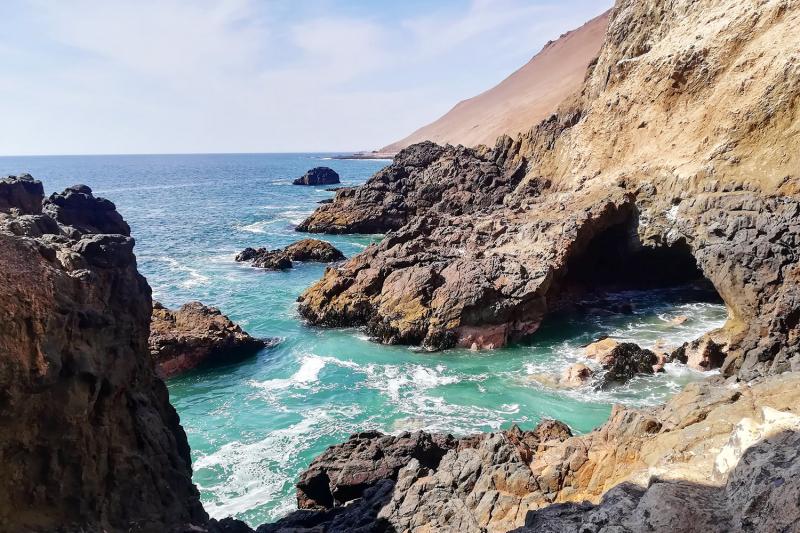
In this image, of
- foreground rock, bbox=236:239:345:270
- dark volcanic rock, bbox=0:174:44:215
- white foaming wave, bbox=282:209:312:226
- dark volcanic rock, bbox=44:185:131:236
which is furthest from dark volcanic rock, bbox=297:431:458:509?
white foaming wave, bbox=282:209:312:226

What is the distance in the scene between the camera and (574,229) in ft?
77.4

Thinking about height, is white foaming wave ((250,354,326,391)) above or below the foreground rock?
below

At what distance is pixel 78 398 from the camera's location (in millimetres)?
7414

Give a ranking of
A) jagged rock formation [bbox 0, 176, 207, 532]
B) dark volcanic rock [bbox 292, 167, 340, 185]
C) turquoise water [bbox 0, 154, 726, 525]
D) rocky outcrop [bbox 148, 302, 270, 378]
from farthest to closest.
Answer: dark volcanic rock [bbox 292, 167, 340, 185], rocky outcrop [bbox 148, 302, 270, 378], turquoise water [bbox 0, 154, 726, 525], jagged rock formation [bbox 0, 176, 207, 532]

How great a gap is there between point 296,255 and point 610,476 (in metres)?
31.5

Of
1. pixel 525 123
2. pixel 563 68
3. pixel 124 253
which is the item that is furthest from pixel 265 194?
pixel 563 68

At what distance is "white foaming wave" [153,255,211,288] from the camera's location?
32.9 meters

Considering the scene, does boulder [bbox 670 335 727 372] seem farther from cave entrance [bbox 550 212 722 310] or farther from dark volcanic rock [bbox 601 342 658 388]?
cave entrance [bbox 550 212 722 310]

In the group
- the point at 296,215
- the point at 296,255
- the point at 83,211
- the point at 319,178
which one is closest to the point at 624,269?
the point at 296,255

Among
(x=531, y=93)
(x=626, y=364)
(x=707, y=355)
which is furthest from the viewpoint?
(x=531, y=93)

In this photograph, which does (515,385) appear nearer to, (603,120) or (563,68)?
(603,120)

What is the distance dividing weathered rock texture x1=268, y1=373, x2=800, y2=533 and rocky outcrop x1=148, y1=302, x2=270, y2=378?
1004 centimetres

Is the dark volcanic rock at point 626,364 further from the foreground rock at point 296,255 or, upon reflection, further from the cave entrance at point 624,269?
the foreground rock at point 296,255

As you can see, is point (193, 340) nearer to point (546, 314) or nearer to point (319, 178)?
point (546, 314)
